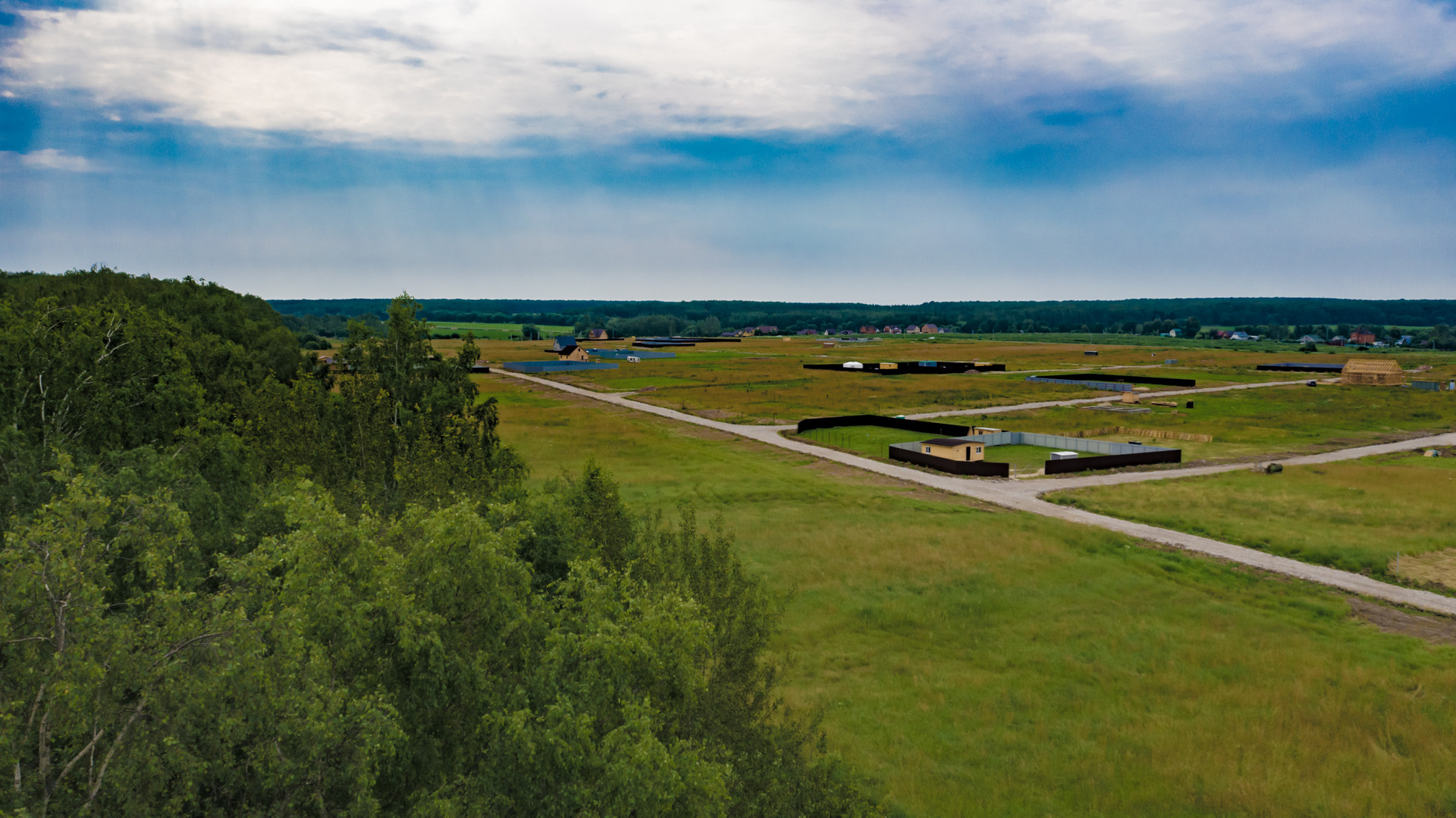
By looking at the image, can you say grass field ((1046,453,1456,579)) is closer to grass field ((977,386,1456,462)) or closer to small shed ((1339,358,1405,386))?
grass field ((977,386,1456,462))

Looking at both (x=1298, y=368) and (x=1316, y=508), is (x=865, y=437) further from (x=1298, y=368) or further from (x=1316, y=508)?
(x=1298, y=368)

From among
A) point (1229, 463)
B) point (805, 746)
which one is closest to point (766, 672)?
point (805, 746)

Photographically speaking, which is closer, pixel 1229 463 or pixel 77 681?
pixel 77 681

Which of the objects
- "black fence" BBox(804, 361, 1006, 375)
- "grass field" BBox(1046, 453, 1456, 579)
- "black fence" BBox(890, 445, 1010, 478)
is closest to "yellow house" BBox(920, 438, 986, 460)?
"black fence" BBox(890, 445, 1010, 478)

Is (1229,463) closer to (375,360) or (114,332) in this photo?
(375,360)

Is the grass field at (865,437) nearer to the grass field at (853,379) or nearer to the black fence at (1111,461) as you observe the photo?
the grass field at (853,379)

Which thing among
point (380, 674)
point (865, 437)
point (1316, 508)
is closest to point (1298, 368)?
point (865, 437)
